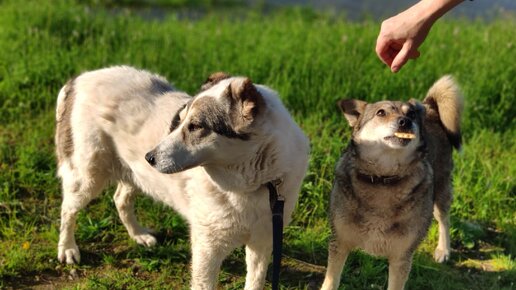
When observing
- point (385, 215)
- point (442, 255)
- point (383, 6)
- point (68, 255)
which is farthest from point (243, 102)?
point (383, 6)

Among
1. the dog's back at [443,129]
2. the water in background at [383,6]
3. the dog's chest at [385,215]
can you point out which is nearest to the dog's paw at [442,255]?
the dog's back at [443,129]

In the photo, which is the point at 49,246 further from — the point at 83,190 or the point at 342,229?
the point at 342,229

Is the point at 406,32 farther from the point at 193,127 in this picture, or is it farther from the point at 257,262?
the point at 257,262

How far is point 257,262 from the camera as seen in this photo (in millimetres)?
3297

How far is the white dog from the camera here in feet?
9.06

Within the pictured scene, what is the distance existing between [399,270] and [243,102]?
Answer: 4.28ft

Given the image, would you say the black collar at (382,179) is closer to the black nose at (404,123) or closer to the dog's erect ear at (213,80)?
the black nose at (404,123)

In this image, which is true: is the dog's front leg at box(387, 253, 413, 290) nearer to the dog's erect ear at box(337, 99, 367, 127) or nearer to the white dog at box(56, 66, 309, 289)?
the white dog at box(56, 66, 309, 289)

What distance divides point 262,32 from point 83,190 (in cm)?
370

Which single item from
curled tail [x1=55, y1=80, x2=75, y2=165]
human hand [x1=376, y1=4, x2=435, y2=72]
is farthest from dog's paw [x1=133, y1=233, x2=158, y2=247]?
human hand [x1=376, y1=4, x2=435, y2=72]

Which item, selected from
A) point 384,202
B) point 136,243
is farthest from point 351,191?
point 136,243

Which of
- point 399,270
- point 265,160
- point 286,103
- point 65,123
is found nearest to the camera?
point 265,160

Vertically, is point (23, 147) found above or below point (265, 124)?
below

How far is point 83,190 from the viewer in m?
3.68
